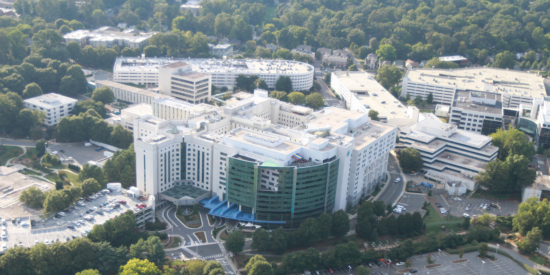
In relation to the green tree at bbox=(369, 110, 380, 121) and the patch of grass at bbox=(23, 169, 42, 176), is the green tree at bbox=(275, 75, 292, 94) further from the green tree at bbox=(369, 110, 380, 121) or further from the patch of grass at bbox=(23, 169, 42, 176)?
the patch of grass at bbox=(23, 169, 42, 176)

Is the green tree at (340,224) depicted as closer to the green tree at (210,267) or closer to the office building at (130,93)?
the green tree at (210,267)

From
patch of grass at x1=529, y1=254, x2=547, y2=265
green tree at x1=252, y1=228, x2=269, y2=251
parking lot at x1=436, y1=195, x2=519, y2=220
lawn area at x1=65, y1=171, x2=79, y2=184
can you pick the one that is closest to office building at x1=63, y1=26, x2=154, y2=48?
lawn area at x1=65, y1=171, x2=79, y2=184

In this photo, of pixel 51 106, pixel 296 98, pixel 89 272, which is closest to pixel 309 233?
pixel 89 272

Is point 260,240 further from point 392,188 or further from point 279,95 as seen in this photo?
point 279,95

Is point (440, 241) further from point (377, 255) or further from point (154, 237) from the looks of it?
Answer: point (154, 237)

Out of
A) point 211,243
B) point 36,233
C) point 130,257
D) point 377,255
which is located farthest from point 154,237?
point 377,255

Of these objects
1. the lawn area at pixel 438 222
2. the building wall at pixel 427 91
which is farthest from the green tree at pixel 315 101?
the lawn area at pixel 438 222
